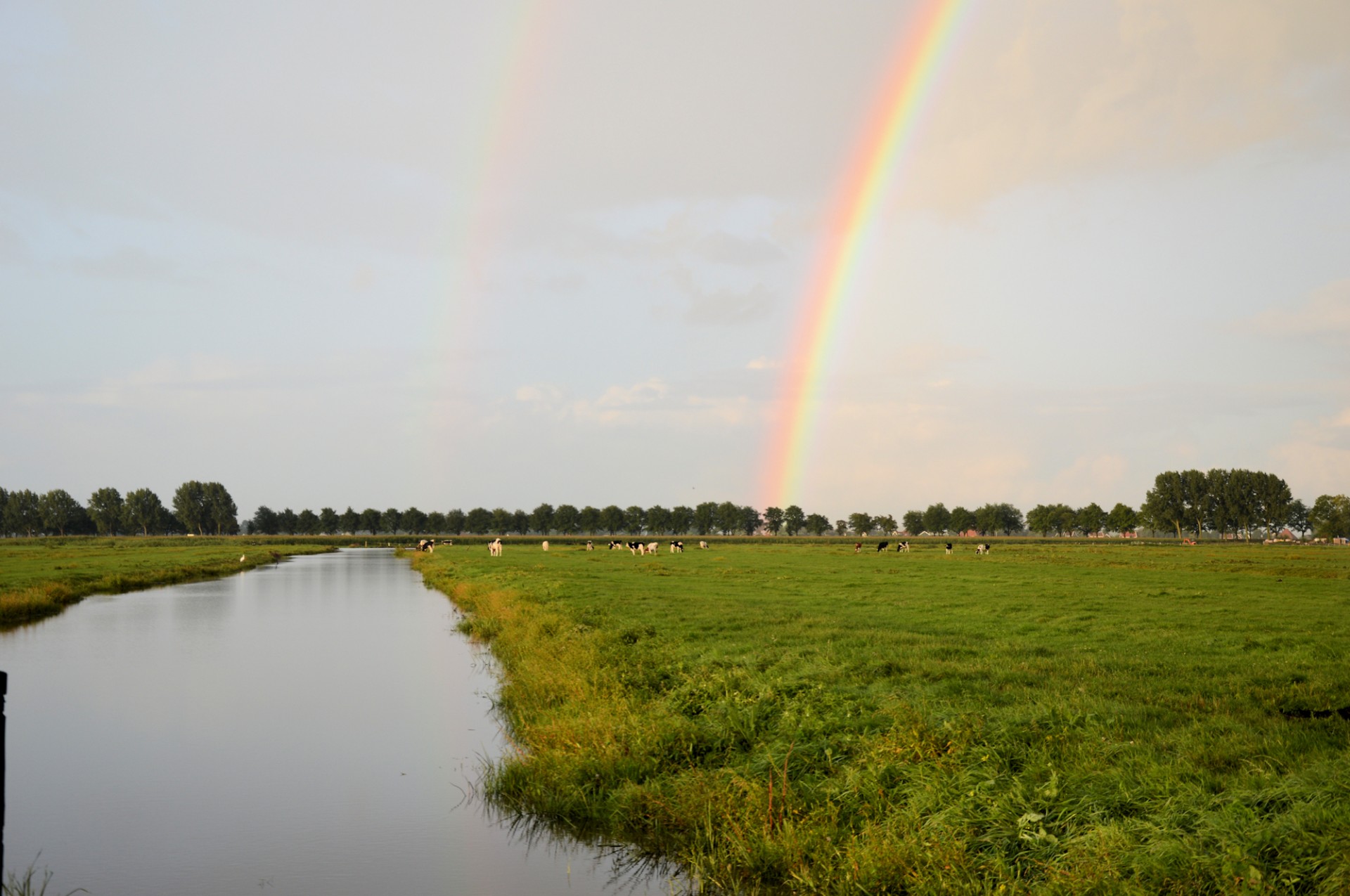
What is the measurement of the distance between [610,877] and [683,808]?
1.32m

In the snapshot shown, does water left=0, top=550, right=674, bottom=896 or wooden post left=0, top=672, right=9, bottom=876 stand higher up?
wooden post left=0, top=672, right=9, bottom=876

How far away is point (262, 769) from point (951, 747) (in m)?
12.2

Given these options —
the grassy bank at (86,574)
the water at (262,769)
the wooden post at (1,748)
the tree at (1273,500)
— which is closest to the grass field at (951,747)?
the water at (262,769)

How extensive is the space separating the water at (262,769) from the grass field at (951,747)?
4.35 ft

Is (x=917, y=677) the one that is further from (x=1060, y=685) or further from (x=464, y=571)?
(x=464, y=571)

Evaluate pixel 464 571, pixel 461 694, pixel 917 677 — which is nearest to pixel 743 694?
pixel 917 677

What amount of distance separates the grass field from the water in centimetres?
133

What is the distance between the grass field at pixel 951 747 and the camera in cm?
866

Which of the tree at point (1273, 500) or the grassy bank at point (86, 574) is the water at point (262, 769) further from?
the tree at point (1273, 500)

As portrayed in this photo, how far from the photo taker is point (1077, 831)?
9164mm

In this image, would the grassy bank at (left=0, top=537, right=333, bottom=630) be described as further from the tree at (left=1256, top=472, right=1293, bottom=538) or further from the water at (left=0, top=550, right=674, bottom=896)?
the tree at (left=1256, top=472, right=1293, bottom=538)

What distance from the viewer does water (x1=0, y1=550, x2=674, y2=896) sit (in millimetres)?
11578

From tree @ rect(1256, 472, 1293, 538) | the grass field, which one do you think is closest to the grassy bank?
the grass field

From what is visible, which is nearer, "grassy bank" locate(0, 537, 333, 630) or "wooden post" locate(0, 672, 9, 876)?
"wooden post" locate(0, 672, 9, 876)
